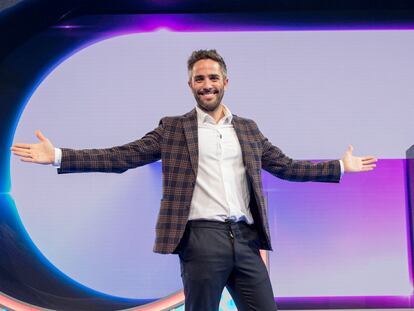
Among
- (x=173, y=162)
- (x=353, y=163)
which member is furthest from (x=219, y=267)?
(x=353, y=163)

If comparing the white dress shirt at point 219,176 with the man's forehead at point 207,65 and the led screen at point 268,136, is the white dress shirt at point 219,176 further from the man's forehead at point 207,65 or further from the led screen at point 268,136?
the led screen at point 268,136

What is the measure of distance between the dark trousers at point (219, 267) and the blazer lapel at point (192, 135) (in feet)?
0.64

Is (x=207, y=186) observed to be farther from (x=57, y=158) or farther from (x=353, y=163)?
(x=353, y=163)

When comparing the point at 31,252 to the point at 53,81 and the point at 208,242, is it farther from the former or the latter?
the point at 208,242

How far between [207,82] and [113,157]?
391 millimetres

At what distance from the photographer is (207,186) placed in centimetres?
173

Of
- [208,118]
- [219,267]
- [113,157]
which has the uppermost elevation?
[208,118]

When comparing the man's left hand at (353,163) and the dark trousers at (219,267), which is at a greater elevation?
the man's left hand at (353,163)

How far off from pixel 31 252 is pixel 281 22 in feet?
5.99

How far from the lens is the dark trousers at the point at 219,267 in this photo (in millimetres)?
1657

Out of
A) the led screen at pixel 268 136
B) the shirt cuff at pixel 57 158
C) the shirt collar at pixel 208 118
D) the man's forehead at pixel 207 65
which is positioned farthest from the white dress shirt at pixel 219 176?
the led screen at pixel 268 136

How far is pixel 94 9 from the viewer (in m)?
3.03

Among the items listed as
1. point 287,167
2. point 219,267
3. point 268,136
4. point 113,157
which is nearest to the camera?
point 219,267

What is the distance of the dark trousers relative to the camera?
1.66 metres
